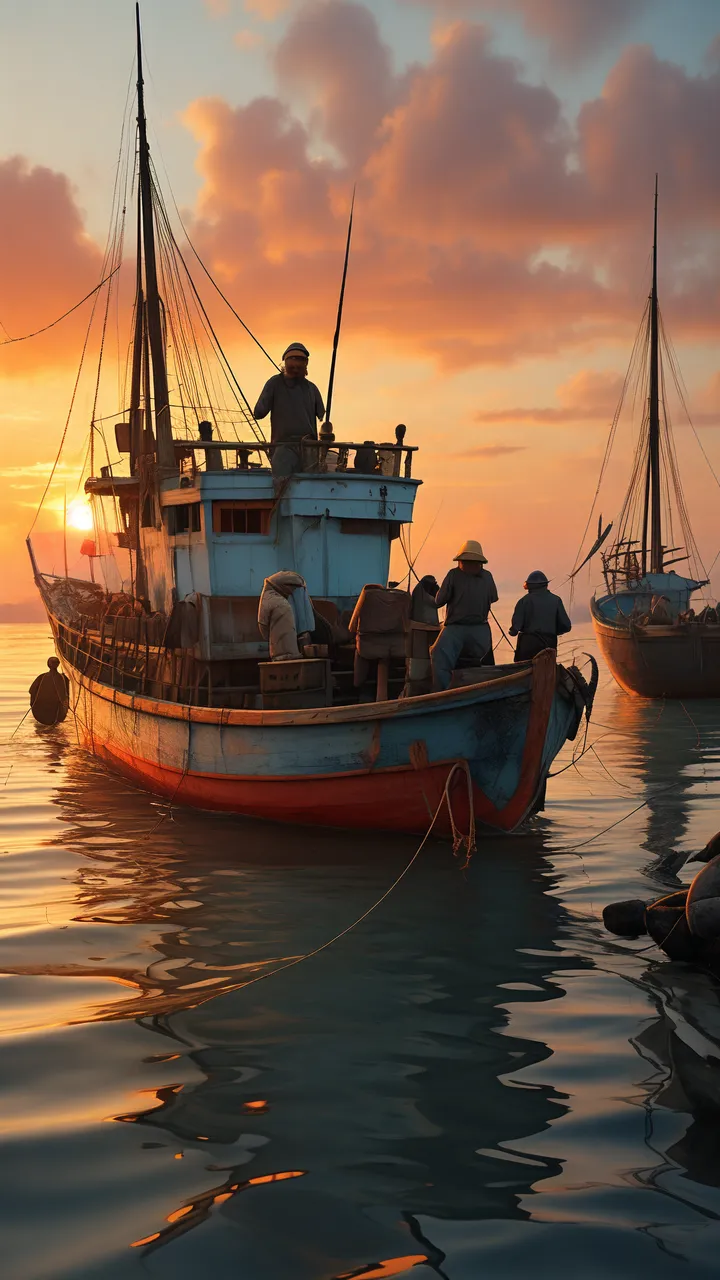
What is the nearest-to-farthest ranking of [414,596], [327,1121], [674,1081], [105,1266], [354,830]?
[105,1266] → [327,1121] → [674,1081] → [354,830] → [414,596]

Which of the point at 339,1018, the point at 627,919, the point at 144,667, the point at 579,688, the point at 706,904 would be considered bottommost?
the point at 339,1018

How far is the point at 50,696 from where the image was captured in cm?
2812

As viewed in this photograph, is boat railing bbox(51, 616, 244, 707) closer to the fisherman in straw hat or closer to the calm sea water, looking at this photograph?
the fisherman in straw hat

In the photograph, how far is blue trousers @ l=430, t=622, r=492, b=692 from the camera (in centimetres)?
1267

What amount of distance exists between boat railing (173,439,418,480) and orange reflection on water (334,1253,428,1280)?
12.7m

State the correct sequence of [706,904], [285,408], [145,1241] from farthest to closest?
1. [285,408]
2. [706,904]
3. [145,1241]

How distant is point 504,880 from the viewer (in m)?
11.0

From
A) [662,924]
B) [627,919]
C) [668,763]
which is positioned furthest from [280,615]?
[668,763]

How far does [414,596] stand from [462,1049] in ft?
27.1

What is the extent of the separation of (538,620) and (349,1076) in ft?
27.7

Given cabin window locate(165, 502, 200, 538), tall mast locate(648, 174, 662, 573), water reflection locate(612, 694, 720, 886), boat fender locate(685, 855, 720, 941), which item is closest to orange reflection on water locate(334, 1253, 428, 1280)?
boat fender locate(685, 855, 720, 941)

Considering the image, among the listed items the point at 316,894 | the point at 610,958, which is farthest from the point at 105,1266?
the point at 316,894

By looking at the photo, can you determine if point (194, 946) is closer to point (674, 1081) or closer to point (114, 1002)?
point (114, 1002)

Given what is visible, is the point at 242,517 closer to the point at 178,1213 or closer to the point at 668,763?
the point at 668,763
